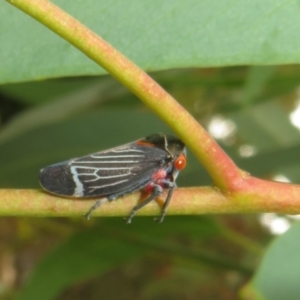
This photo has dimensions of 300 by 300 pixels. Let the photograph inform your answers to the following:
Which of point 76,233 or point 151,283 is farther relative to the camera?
point 151,283

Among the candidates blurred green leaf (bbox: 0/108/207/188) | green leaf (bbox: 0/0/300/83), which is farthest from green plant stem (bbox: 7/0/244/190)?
blurred green leaf (bbox: 0/108/207/188)

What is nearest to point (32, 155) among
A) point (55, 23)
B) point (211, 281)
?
point (55, 23)

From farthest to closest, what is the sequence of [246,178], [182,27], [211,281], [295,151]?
[211,281] < [295,151] < [182,27] < [246,178]

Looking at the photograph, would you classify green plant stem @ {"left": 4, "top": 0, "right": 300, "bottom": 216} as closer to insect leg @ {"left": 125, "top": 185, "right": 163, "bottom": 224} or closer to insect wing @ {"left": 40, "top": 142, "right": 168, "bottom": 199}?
insect leg @ {"left": 125, "top": 185, "right": 163, "bottom": 224}

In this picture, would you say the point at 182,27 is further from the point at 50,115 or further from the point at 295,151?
the point at 50,115

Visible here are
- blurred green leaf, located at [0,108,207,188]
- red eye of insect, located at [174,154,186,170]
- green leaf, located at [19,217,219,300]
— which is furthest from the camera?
green leaf, located at [19,217,219,300]

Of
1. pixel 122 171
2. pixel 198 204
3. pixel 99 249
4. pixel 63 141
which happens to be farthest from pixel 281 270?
pixel 99 249

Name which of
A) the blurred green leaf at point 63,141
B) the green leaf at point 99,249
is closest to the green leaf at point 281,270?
the blurred green leaf at point 63,141
